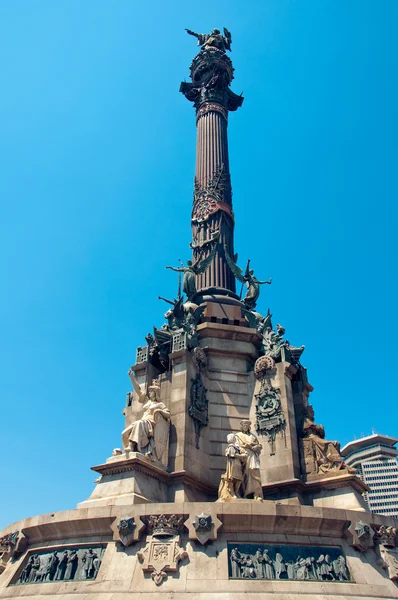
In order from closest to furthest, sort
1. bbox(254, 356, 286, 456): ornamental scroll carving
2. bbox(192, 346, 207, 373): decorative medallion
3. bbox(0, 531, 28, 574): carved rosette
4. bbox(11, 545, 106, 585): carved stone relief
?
bbox(11, 545, 106, 585): carved stone relief, bbox(0, 531, 28, 574): carved rosette, bbox(254, 356, 286, 456): ornamental scroll carving, bbox(192, 346, 207, 373): decorative medallion

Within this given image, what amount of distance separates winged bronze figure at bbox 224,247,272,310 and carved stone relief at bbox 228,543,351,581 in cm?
1255

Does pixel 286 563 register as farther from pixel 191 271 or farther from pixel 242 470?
pixel 191 271

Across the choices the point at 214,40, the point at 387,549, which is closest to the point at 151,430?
the point at 387,549

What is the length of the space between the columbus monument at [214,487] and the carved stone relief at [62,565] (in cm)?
3

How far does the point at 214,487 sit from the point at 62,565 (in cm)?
651

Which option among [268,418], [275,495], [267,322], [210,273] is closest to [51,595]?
[275,495]

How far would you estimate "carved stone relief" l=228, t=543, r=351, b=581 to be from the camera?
40.2 ft

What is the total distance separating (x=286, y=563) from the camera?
41.4 ft

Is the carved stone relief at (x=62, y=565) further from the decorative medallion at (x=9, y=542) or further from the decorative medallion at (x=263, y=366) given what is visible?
the decorative medallion at (x=263, y=366)

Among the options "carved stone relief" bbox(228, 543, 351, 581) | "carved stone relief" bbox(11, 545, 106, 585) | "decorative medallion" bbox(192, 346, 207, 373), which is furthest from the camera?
"decorative medallion" bbox(192, 346, 207, 373)

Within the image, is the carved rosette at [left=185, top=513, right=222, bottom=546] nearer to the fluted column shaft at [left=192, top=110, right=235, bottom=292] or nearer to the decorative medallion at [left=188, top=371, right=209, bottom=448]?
the decorative medallion at [left=188, top=371, right=209, bottom=448]

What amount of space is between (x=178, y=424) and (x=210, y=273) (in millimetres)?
8710

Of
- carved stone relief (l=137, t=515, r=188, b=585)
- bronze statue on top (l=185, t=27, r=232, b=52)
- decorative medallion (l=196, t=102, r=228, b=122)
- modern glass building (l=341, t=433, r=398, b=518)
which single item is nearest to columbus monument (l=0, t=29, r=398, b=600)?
carved stone relief (l=137, t=515, r=188, b=585)

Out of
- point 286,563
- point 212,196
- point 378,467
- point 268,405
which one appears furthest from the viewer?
point 378,467
